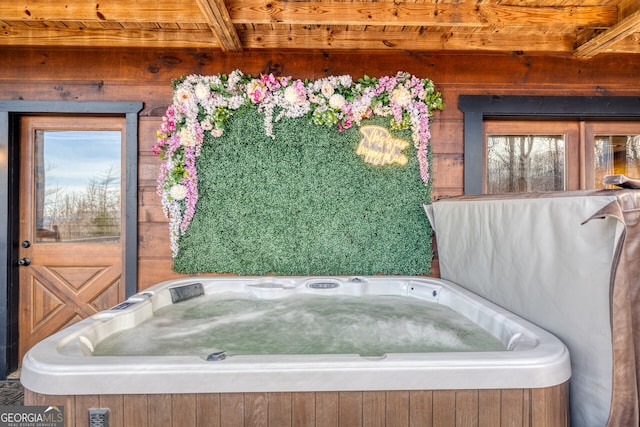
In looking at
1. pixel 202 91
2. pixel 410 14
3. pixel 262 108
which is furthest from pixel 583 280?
pixel 202 91

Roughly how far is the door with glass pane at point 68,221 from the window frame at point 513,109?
2.32 m

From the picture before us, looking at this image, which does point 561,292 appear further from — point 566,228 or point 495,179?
point 495,179

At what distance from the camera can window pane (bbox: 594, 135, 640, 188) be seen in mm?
2480

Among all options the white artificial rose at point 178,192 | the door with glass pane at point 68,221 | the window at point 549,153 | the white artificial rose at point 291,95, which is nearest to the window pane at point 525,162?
the window at point 549,153

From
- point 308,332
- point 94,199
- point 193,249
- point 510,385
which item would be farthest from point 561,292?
point 94,199

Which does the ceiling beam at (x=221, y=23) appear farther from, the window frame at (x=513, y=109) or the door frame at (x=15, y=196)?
the window frame at (x=513, y=109)

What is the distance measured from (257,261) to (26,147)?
1714 mm

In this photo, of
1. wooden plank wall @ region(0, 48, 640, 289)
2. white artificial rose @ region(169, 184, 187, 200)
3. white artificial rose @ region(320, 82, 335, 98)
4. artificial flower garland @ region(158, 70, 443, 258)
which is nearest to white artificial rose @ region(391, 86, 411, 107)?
artificial flower garland @ region(158, 70, 443, 258)

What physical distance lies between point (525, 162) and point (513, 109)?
1.27ft

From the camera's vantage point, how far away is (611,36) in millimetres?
1968

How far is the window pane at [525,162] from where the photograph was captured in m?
2.46

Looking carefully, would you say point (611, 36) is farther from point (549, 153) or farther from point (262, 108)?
point (262, 108)

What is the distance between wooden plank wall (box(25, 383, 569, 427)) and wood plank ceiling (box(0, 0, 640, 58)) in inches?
64.1

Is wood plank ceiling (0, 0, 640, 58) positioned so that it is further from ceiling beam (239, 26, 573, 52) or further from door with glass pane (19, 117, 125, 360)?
door with glass pane (19, 117, 125, 360)
